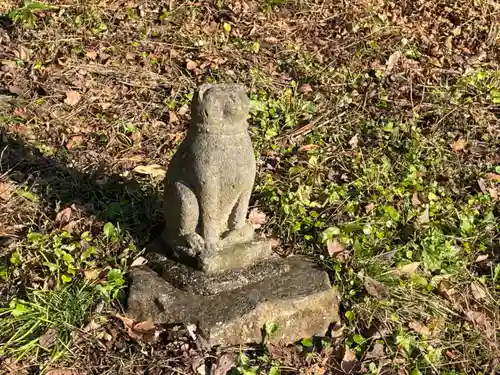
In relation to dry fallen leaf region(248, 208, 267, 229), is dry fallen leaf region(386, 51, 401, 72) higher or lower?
higher

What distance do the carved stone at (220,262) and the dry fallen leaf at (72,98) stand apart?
2283 millimetres

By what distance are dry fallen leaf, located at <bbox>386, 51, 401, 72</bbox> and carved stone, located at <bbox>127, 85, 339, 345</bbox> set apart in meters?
3.36

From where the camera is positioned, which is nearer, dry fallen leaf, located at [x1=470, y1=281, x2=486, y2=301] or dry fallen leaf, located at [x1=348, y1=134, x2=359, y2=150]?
dry fallen leaf, located at [x1=470, y1=281, x2=486, y2=301]

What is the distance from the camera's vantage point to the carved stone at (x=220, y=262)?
2.93m

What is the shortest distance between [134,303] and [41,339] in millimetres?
496

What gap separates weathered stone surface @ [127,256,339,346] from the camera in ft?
10.0

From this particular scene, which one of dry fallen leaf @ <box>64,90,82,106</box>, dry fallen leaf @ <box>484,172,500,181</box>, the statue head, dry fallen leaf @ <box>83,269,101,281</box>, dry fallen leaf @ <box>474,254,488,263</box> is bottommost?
dry fallen leaf @ <box>474,254,488,263</box>

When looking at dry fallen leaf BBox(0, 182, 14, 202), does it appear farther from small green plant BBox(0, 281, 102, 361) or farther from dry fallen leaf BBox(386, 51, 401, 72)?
dry fallen leaf BBox(386, 51, 401, 72)

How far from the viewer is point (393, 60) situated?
618 cm

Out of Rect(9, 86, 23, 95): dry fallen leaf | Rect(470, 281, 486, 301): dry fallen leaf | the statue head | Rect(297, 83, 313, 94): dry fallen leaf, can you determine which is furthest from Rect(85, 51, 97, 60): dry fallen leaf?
Rect(470, 281, 486, 301): dry fallen leaf

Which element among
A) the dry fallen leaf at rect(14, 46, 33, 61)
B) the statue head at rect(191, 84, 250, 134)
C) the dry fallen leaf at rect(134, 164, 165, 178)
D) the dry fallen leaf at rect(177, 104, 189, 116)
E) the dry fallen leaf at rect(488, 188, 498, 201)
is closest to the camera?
the statue head at rect(191, 84, 250, 134)

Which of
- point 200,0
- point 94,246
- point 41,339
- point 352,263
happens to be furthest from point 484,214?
point 200,0

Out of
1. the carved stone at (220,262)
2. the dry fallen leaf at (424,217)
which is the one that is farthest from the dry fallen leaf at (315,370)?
the dry fallen leaf at (424,217)

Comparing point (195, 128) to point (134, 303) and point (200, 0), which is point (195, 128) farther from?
point (200, 0)
